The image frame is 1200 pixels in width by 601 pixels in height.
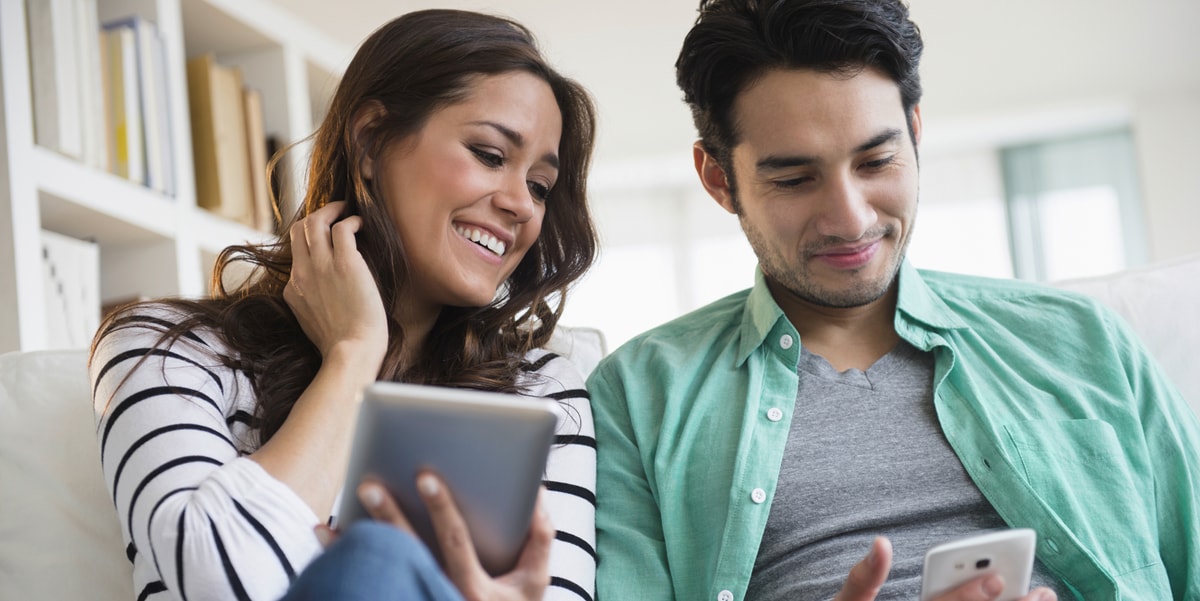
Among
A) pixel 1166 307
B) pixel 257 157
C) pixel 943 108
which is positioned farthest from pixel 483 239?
pixel 943 108

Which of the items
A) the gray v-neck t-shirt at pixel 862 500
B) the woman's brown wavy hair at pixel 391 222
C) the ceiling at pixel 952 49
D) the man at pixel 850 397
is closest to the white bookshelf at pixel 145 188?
the ceiling at pixel 952 49

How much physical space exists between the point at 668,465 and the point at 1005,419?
449 millimetres

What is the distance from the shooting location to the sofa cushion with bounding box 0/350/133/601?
1445 mm

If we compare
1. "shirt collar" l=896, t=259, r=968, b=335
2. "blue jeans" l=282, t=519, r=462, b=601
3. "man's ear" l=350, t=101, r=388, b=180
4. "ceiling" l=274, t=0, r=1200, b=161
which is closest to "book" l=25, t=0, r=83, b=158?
"man's ear" l=350, t=101, r=388, b=180

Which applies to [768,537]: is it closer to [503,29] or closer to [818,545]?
[818,545]

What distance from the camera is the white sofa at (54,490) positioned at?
145cm

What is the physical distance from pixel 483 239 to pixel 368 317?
25 cm

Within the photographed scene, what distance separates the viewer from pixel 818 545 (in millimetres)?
1460

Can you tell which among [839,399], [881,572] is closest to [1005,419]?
[839,399]

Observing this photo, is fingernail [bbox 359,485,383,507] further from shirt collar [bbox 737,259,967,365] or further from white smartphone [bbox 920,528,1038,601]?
shirt collar [bbox 737,259,967,365]

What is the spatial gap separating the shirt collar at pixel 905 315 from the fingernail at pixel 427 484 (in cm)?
81

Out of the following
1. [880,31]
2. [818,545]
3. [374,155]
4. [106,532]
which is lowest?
[818,545]

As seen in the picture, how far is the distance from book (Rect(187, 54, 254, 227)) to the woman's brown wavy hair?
1321mm

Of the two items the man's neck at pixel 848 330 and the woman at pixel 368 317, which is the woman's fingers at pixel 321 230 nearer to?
the woman at pixel 368 317
